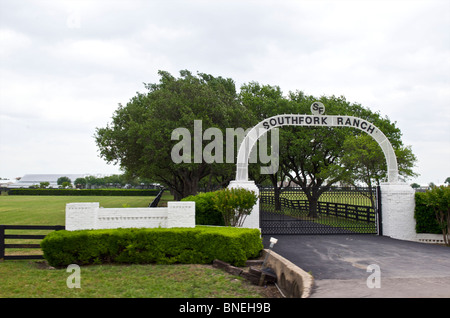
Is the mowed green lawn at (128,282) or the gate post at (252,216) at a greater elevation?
the gate post at (252,216)

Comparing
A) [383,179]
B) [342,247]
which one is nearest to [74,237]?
[342,247]

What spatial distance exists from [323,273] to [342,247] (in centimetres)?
396

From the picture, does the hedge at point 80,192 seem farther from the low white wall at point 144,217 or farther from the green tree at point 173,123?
the low white wall at point 144,217

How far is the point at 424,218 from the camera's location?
42.4 ft

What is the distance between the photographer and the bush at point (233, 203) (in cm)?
1084

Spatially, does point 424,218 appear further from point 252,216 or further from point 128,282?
point 128,282

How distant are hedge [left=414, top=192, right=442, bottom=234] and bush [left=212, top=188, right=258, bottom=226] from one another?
22.6 feet

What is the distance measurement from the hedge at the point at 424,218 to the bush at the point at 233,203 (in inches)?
271

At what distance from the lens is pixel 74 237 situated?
883 cm

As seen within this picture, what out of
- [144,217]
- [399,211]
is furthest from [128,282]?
[399,211]

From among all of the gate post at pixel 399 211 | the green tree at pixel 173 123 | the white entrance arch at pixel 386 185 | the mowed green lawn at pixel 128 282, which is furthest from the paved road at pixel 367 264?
the green tree at pixel 173 123

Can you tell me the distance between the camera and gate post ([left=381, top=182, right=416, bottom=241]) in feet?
43.1

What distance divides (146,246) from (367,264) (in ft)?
18.6
